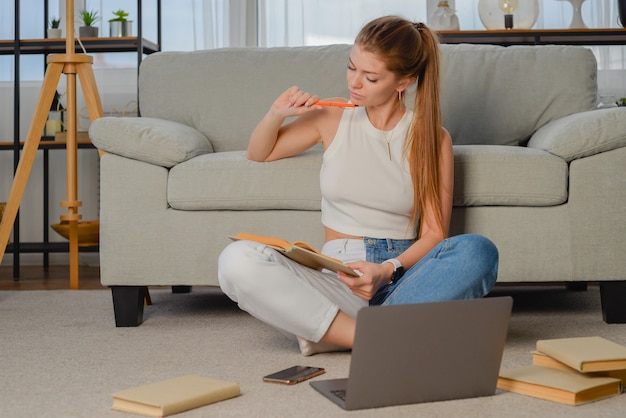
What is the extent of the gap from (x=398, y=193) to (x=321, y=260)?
1.09ft

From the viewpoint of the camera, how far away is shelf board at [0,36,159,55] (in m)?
3.82

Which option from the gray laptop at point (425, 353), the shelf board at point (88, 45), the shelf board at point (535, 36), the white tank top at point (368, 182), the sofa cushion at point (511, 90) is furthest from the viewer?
the shelf board at point (535, 36)

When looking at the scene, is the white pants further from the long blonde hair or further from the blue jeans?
the long blonde hair

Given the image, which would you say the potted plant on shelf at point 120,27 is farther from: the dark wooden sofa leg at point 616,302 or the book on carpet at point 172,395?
the book on carpet at point 172,395

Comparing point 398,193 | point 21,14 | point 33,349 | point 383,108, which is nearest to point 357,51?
point 383,108

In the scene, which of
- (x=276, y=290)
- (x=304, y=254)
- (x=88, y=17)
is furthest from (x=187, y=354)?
(x=88, y=17)

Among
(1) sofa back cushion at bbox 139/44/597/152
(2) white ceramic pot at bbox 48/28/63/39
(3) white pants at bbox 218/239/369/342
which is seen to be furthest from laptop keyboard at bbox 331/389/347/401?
(2) white ceramic pot at bbox 48/28/63/39

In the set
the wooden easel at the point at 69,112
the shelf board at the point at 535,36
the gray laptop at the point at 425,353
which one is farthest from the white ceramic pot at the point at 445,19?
the gray laptop at the point at 425,353

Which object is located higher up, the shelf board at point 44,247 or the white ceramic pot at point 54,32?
the white ceramic pot at point 54,32

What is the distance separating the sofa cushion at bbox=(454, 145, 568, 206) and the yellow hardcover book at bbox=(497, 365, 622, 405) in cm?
76

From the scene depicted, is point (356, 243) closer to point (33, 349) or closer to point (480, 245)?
point (480, 245)

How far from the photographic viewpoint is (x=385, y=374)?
148 centimetres

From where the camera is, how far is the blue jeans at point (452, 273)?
1803mm

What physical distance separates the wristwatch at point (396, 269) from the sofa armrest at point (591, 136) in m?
0.72
